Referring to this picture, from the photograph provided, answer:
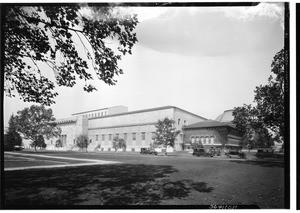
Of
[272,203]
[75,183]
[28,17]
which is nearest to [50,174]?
[75,183]

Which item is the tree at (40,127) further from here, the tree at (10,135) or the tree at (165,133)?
the tree at (165,133)

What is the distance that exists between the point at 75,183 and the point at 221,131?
22233 millimetres

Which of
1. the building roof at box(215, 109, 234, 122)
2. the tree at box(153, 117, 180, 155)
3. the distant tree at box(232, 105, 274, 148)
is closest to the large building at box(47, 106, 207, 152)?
the tree at box(153, 117, 180, 155)

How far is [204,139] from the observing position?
3177 centimetres

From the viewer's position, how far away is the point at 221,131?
2786 cm

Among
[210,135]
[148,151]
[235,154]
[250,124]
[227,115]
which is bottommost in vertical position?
[148,151]

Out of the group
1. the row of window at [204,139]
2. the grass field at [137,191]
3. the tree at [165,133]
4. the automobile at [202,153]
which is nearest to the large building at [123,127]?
the tree at [165,133]

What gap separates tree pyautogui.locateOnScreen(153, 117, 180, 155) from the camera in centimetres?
2670

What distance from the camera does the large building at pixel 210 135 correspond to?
25.4 meters

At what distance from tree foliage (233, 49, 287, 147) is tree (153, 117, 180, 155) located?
1108 centimetres

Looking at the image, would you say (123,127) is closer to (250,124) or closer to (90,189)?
(250,124)

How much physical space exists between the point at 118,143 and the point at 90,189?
46.3 feet

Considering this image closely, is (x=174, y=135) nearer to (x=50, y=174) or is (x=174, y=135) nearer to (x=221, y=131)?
(x=221, y=131)

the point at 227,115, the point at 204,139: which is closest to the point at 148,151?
the point at 227,115
